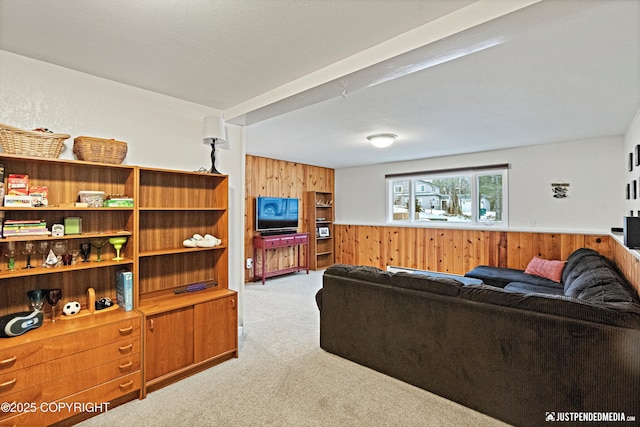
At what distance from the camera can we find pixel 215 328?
8.99 ft

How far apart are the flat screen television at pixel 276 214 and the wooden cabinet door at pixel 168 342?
3.39 metres

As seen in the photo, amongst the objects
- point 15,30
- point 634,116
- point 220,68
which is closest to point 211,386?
point 220,68

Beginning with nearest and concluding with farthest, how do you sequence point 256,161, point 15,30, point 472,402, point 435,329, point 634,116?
point 15,30 → point 472,402 → point 435,329 → point 634,116 → point 256,161

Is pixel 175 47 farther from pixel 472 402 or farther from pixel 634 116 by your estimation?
pixel 634 116

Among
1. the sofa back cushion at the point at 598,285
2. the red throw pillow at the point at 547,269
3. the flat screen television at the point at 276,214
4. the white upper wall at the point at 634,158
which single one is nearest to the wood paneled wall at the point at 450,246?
the red throw pillow at the point at 547,269

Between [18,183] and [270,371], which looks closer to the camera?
[18,183]

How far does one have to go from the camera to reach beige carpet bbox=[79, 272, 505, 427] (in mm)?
2045

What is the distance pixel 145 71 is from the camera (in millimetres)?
2363

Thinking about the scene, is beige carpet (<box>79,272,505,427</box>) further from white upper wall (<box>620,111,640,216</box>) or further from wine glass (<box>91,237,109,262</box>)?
white upper wall (<box>620,111,640,216</box>)

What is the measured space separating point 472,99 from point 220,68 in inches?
87.2

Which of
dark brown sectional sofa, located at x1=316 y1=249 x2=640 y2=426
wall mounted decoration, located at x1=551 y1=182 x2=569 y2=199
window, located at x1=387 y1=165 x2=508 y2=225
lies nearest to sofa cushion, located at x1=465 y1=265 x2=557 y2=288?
Answer: window, located at x1=387 y1=165 x2=508 y2=225

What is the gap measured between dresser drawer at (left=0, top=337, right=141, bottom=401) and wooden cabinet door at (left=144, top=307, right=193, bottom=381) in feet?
0.35

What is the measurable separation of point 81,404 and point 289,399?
1313 millimetres

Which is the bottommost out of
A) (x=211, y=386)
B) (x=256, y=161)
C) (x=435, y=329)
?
(x=211, y=386)
